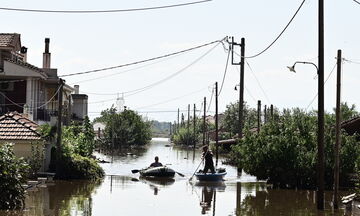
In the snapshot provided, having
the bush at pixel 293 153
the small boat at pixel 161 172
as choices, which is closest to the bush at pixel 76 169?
the small boat at pixel 161 172

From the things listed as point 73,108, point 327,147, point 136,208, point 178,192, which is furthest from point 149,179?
point 73,108

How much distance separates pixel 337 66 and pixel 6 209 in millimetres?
12247

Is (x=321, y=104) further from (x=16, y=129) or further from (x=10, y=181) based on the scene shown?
(x=16, y=129)

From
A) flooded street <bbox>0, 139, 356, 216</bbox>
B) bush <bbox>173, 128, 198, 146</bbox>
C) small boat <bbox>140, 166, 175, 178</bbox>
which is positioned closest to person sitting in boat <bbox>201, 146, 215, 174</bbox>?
flooded street <bbox>0, 139, 356, 216</bbox>

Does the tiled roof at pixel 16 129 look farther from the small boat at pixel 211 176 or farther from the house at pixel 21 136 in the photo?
the small boat at pixel 211 176

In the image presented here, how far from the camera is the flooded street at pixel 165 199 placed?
24.2 meters

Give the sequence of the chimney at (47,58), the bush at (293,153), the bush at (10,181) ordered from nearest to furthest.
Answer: the bush at (10,181) → the bush at (293,153) → the chimney at (47,58)

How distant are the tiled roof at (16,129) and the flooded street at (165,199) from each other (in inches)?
111

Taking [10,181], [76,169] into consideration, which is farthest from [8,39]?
[10,181]

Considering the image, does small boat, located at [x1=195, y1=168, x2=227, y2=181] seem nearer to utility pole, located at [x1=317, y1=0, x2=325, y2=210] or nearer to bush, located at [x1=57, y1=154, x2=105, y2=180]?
bush, located at [x1=57, y1=154, x2=105, y2=180]

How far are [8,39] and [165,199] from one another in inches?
1095

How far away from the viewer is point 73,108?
79.9 meters

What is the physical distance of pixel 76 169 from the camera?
37562 millimetres

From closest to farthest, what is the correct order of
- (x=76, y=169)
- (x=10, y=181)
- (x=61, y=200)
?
1. (x=10, y=181)
2. (x=61, y=200)
3. (x=76, y=169)
